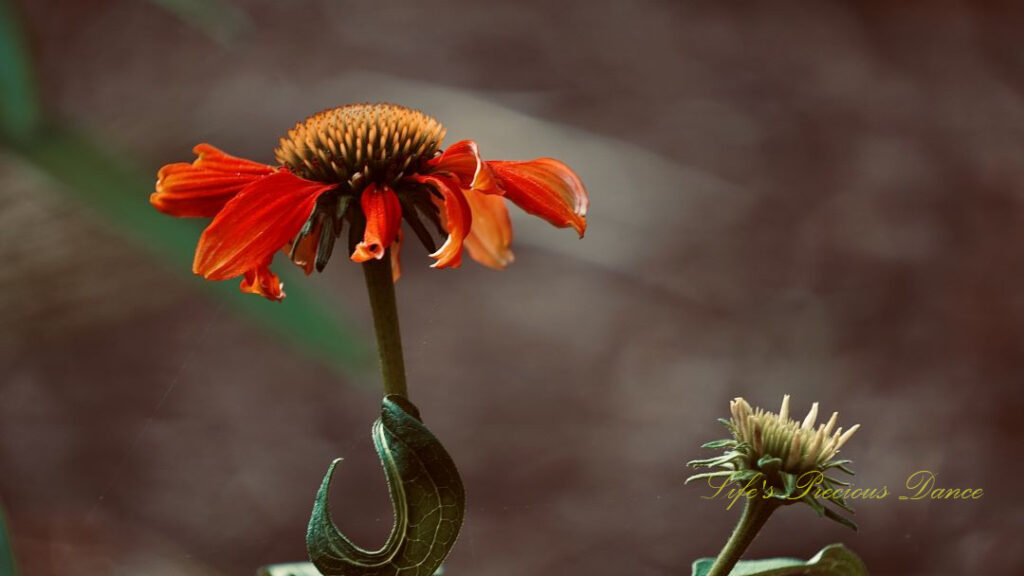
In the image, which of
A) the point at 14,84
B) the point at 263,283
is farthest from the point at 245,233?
the point at 14,84

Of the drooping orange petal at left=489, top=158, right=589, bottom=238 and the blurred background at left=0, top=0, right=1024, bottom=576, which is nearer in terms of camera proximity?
the drooping orange petal at left=489, top=158, right=589, bottom=238

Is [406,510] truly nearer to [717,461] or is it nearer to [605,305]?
[717,461]

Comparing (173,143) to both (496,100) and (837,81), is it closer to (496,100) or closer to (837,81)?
(496,100)

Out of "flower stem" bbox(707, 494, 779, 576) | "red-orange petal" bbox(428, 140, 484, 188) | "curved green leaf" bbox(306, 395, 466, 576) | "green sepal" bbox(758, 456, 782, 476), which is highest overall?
"red-orange petal" bbox(428, 140, 484, 188)

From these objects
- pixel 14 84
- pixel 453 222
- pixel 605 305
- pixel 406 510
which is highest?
pixel 605 305

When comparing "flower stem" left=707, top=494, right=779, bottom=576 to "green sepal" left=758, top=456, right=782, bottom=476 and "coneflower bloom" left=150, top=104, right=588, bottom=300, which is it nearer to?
"green sepal" left=758, top=456, right=782, bottom=476

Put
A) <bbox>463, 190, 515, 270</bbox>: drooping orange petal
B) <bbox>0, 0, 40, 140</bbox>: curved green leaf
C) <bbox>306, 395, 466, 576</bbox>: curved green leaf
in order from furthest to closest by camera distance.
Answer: <bbox>0, 0, 40, 140</bbox>: curved green leaf < <bbox>463, 190, 515, 270</bbox>: drooping orange petal < <bbox>306, 395, 466, 576</bbox>: curved green leaf

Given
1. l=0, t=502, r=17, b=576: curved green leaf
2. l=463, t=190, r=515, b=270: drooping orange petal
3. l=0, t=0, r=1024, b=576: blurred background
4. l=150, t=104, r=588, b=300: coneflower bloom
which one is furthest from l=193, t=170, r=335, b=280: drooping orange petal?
l=0, t=0, r=1024, b=576: blurred background
